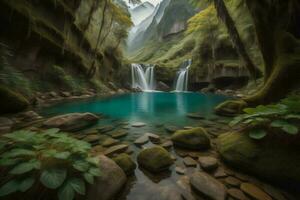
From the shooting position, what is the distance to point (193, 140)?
10.1 feet

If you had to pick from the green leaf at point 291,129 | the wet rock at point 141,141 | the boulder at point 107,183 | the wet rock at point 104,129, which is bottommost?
the wet rock at point 141,141

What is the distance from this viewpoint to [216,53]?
20.3 meters

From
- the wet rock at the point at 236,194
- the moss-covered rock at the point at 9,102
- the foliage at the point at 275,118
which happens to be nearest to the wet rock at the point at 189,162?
the wet rock at the point at 236,194

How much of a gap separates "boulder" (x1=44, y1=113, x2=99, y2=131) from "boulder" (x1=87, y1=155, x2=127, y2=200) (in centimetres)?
261

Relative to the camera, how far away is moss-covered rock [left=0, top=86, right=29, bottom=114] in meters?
4.87

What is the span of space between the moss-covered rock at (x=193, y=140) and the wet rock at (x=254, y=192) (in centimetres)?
110

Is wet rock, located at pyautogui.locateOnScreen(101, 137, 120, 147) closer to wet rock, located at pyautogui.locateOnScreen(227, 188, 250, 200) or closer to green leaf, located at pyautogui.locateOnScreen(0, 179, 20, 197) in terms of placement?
green leaf, located at pyautogui.locateOnScreen(0, 179, 20, 197)

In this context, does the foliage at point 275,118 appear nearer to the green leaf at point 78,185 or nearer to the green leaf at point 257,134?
the green leaf at point 257,134

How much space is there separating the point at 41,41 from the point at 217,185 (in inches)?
479

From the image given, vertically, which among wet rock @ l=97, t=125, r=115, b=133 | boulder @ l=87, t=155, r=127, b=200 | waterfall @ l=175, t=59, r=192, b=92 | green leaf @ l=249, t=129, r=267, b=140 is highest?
waterfall @ l=175, t=59, r=192, b=92

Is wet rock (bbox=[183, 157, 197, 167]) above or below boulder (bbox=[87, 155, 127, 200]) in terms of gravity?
below

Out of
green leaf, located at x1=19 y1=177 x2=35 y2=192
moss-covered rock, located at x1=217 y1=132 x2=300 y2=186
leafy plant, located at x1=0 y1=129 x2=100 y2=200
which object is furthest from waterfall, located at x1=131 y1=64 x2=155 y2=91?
green leaf, located at x1=19 y1=177 x2=35 y2=192

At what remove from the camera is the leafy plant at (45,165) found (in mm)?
1228

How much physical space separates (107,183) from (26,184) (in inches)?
30.3
